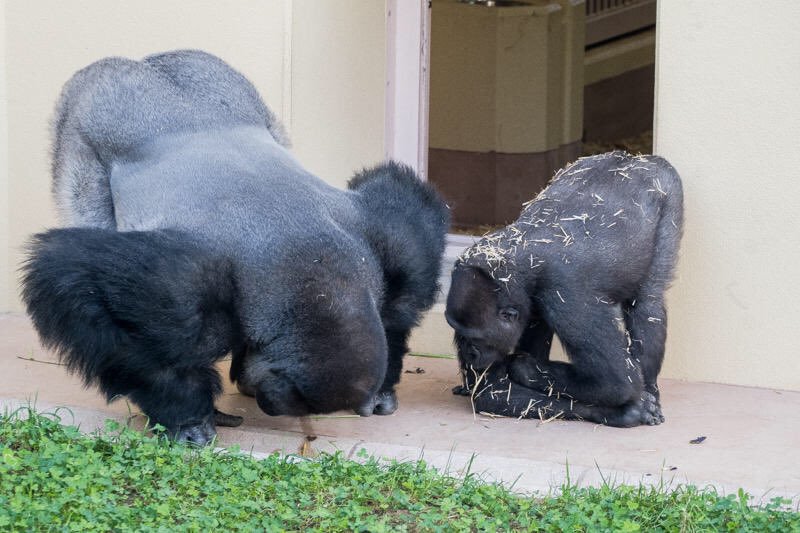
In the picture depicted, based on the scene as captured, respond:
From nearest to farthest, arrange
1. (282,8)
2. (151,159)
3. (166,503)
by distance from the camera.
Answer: (166,503)
(151,159)
(282,8)

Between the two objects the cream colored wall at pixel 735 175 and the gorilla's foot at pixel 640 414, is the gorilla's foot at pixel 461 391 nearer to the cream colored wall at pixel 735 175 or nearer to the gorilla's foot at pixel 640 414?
the gorilla's foot at pixel 640 414

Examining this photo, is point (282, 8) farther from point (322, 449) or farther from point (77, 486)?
point (77, 486)

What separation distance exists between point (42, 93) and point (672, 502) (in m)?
4.33

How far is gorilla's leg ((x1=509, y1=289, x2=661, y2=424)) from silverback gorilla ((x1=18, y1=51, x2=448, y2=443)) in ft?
1.77

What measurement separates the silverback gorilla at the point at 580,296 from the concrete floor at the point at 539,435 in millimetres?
125

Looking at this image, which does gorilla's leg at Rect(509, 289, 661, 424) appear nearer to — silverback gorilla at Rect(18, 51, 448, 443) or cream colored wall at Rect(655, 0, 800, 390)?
silverback gorilla at Rect(18, 51, 448, 443)

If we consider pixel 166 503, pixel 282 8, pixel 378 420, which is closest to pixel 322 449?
pixel 378 420

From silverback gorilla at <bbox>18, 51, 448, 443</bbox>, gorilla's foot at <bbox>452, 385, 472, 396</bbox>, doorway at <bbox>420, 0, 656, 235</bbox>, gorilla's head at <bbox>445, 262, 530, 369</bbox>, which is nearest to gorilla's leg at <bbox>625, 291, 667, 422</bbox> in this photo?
gorilla's head at <bbox>445, 262, 530, 369</bbox>

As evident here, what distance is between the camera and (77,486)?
154 inches

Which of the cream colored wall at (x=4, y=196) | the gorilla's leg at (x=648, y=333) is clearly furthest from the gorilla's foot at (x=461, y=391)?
the cream colored wall at (x=4, y=196)

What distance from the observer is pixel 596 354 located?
4844 mm

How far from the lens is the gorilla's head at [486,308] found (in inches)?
193

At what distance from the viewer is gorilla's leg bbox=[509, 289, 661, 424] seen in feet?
15.8

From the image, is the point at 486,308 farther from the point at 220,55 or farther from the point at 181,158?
the point at 220,55
